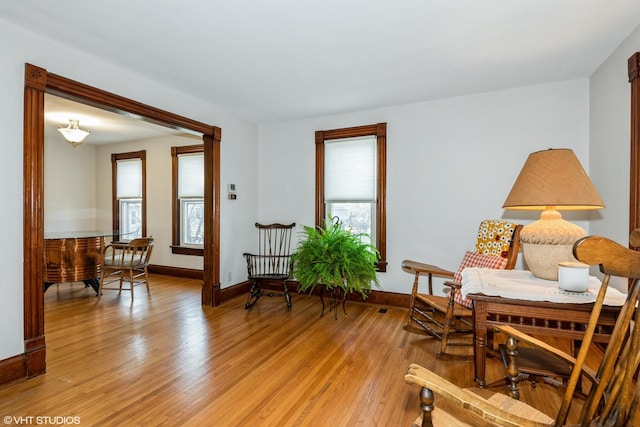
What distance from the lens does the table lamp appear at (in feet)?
5.94

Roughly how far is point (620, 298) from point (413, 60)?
220 cm

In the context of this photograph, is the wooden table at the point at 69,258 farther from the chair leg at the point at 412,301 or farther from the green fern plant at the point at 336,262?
the chair leg at the point at 412,301

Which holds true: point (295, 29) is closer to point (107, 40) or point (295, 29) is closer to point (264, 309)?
point (107, 40)

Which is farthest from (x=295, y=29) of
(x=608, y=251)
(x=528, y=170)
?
(x=608, y=251)

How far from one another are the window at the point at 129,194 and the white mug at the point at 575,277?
613 centimetres

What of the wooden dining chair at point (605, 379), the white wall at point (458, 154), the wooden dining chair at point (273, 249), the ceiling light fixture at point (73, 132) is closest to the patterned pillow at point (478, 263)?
the white wall at point (458, 154)

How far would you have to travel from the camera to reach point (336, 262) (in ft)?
11.4

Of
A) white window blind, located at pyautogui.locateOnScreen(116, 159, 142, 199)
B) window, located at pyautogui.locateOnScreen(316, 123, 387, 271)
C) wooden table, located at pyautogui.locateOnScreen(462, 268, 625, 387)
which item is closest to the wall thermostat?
window, located at pyautogui.locateOnScreen(316, 123, 387, 271)

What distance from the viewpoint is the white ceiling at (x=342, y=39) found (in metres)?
2.04

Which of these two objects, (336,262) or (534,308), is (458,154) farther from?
(534,308)

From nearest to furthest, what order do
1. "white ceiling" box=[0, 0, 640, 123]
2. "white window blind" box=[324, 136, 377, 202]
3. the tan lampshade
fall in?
the tan lampshade
"white ceiling" box=[0, 0, 640, 123]
"white window blind" box=[324, 136, 377, 202]

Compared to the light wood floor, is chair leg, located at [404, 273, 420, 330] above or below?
above

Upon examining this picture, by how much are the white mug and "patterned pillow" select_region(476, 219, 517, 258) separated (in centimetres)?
99

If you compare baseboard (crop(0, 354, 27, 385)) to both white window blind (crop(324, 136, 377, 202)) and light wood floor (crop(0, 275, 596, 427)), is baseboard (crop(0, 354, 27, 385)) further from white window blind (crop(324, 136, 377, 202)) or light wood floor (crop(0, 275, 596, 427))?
white window blind (crop(324, 136, 377, 202))
